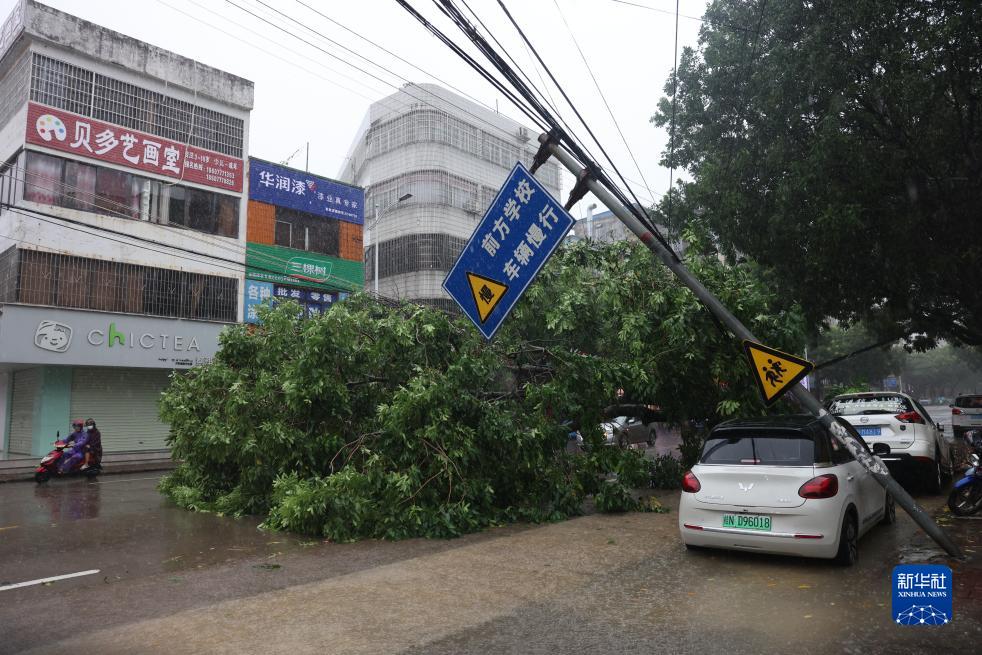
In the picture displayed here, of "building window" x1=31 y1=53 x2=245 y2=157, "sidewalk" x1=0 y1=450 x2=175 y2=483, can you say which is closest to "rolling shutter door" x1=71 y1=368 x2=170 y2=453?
"sidewalk" x1=0 y1=450 x2=175 y2=483

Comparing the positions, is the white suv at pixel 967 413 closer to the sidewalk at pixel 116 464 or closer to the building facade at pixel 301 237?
the building facade at pixel 301 237

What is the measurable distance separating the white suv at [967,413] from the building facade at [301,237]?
2168 centimetres

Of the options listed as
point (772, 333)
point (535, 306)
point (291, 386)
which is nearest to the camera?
point (291, 386)

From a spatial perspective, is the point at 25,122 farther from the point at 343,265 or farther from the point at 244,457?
the point at 244,457

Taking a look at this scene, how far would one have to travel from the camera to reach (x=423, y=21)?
21.1 feet

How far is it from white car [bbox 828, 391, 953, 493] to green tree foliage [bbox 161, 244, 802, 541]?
1.67 m

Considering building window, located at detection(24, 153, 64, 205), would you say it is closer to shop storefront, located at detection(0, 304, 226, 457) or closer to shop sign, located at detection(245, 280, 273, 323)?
shop storefront, located at detection(0, 304, 226, 457)

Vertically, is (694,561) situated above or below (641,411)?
below

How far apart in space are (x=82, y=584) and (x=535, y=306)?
7440mm

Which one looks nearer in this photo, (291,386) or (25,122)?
(291,386)

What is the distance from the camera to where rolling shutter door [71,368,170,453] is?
855 inches

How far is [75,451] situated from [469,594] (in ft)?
45.4

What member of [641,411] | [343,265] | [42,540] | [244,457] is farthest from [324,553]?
[343,265]

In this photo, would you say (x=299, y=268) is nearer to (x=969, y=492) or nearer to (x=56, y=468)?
(x=56, y=468)
